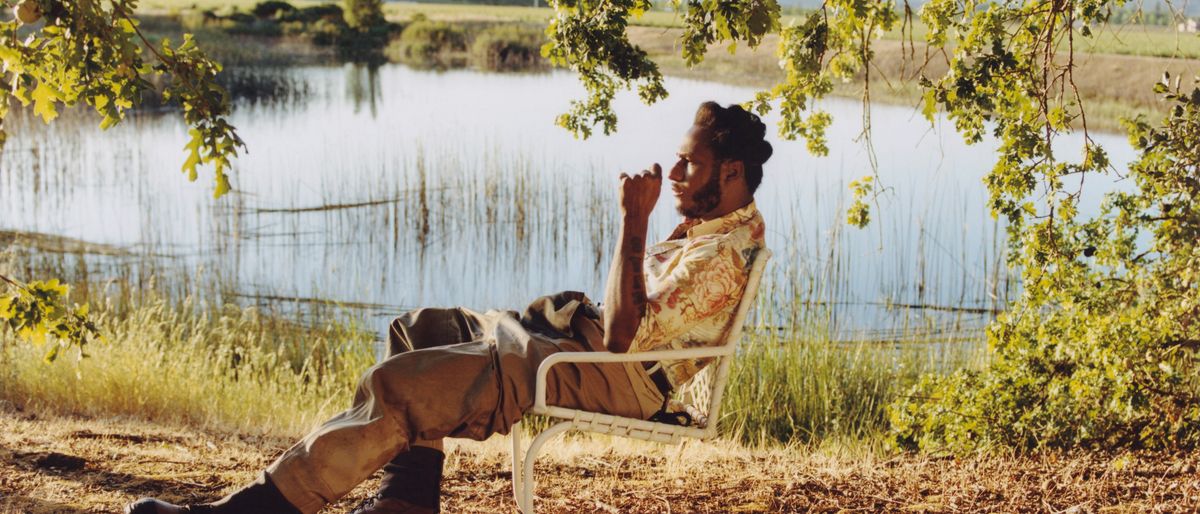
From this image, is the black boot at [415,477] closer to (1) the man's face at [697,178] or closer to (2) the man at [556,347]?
(2) the man at [556,347]

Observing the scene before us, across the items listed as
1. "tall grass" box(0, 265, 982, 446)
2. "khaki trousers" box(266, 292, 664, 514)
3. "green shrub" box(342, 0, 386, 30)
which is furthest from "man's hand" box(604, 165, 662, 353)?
"green shrub" box(342, 0, 386, 30)

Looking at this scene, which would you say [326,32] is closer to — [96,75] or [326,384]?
[326,384]

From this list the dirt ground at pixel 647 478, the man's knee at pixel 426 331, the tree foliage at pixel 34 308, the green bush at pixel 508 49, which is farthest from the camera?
the green bush at pixel 508 49

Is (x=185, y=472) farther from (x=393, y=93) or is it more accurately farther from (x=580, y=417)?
(x=393, y=93)

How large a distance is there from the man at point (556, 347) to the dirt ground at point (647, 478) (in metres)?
0.80

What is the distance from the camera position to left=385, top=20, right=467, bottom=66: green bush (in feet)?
90.1

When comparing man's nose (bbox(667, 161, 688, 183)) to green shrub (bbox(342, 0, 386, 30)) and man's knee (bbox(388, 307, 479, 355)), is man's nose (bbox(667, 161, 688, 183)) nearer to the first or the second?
man's knee (bbox(388, 307, 479, 355))

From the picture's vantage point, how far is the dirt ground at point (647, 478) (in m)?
3.42

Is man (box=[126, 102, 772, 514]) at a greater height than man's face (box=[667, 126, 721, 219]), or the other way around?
man's face (box=[667, 126, 721, 219])

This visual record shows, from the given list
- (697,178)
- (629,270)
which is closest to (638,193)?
(629,270)

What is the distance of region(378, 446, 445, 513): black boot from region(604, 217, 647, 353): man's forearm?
496 millimetres

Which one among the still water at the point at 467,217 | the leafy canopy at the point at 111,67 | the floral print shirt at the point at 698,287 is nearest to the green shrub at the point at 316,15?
the still water at the point at 467,217

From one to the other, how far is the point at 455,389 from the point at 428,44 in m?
27.4

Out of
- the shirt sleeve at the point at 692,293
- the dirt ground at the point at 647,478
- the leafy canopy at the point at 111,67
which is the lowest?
the dirt ground at the point at 647,478
